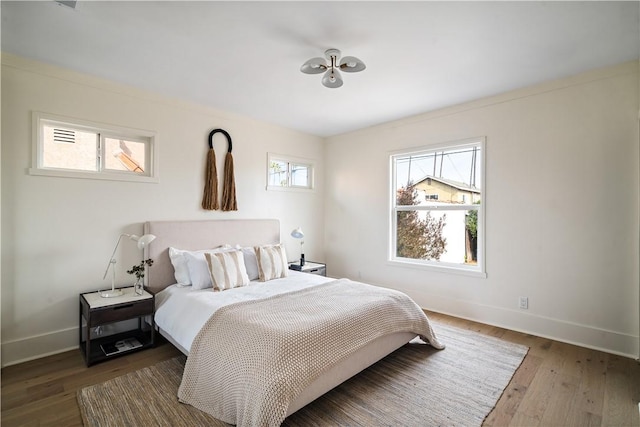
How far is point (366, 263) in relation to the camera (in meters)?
4.83

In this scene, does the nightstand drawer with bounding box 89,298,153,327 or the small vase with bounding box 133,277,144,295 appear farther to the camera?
the small vase with bounding box 133,277,144,295

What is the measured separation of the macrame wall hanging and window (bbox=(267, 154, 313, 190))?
2.18ft

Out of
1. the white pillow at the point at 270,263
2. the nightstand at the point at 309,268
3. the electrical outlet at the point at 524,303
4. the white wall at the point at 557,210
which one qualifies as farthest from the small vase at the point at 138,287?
the electrical outlet at the point at 524,303

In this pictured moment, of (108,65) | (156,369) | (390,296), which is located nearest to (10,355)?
(156,369)

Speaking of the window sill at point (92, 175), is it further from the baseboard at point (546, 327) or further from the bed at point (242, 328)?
the baseboard at point (546, 327)

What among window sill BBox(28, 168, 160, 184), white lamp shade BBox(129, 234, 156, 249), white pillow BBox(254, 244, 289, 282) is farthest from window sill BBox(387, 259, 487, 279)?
window sill BBox(28, 168, 160, 184)

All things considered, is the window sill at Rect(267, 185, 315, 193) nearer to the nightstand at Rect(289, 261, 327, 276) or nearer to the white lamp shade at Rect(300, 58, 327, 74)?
the nightstand at Rect(289, 261, 327, 276)

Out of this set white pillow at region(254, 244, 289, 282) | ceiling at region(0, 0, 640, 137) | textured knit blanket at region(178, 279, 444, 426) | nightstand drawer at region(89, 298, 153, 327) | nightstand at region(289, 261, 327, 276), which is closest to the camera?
textured knit blanket at region(178, 279, 444, 426)

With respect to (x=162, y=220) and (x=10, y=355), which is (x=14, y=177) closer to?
(x=162, y=220)

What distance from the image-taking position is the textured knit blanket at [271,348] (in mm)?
1752

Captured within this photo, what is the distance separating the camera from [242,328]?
210 centimetres

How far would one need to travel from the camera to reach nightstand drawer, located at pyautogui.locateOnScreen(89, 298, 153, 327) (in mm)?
2605

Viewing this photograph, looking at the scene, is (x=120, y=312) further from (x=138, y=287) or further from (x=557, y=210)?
(x=557, y=210)

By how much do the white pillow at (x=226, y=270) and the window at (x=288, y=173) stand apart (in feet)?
5.22
